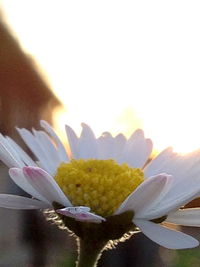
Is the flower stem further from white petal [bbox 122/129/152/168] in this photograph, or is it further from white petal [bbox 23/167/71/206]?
white petal [bbox 122/129/152/168]

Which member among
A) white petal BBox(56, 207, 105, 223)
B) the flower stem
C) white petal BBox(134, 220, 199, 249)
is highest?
white petal BBox(56, 207, 105, 223)

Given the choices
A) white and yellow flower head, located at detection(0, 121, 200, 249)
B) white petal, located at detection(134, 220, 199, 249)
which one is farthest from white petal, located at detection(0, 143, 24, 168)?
white petal, located at detection(134, 220, 199, 249)

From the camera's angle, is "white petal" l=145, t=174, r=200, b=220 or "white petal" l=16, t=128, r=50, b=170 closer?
"white petal" l=145, t=174, r=200, b=220

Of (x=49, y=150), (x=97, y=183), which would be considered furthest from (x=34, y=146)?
(x=97, y=183)

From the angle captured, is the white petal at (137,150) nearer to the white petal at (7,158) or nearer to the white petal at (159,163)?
the white petal at (159,163)

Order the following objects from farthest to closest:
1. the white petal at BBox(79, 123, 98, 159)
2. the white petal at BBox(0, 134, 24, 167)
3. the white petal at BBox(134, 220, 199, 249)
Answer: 1. the white petal at BBox(79, 123, 98, 159)
2. the white petal at BBox(0, 134, 24, 167)
3. the white petal at BBox(134, 220, 199, 249)

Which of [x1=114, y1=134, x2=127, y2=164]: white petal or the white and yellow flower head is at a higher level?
[x1=114, y1=134, x2=127, y2=164]: white petal

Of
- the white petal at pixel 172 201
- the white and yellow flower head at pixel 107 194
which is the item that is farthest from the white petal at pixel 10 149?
the white petal at pixel 172 201
